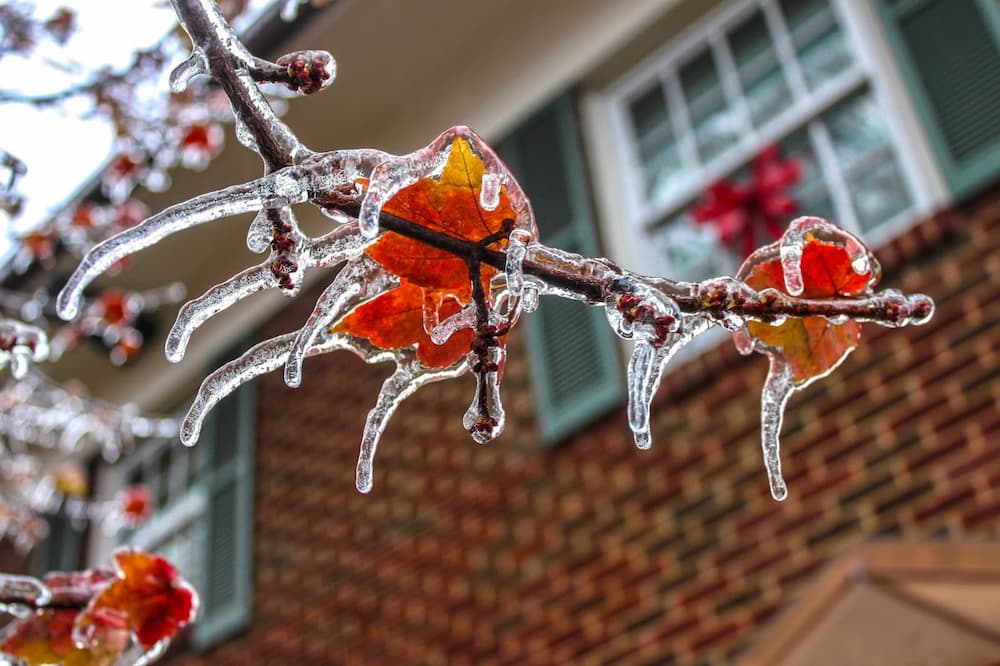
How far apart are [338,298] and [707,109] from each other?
4.41 meters

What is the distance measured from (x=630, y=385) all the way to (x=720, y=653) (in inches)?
124

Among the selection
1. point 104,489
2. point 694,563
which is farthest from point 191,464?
point 694,563

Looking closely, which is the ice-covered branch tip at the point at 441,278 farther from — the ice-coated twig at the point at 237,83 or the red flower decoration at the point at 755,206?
the red flower decoration at the point at 755,206

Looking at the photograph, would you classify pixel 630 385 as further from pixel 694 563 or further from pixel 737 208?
pixel 737 208

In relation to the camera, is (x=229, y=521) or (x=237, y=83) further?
(x=229, y=521)

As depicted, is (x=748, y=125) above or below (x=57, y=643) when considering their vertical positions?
above

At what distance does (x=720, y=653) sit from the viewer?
12.4 feet

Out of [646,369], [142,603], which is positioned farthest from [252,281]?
[142,603]

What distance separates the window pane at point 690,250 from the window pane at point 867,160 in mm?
584

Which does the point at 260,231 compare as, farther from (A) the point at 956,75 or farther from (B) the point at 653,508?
(A) the point at 956,75

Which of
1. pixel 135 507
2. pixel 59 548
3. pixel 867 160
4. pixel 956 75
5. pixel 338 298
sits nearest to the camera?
pixel 338 298

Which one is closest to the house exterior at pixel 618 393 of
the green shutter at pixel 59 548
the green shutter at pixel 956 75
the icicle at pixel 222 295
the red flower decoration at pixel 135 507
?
the green shutter at pixel 956 75

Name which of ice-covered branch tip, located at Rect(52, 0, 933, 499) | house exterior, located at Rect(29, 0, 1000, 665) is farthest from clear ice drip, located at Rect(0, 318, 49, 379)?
house exterior, located at Rect(29, 0, 1000, 665)

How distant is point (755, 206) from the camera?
14.4 ft
